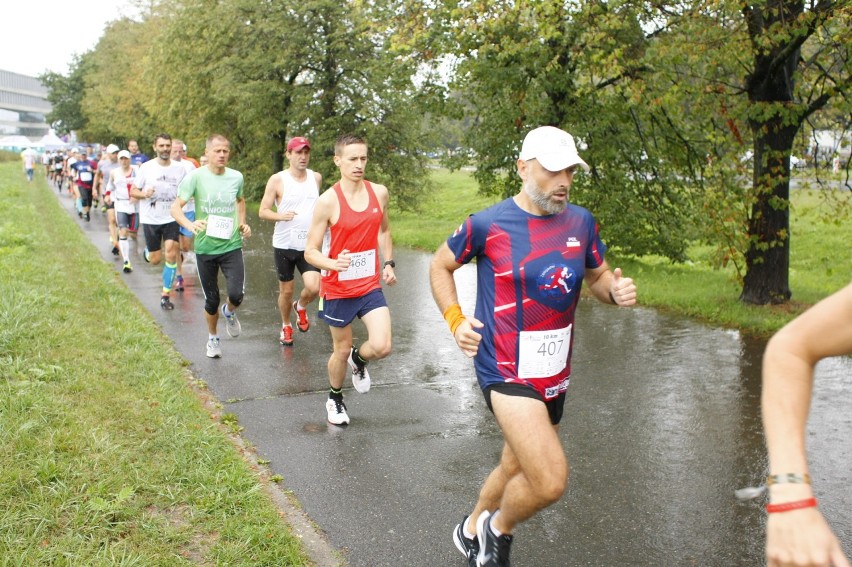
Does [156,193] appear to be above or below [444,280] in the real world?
below

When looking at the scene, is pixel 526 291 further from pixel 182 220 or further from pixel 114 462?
pixel 182 220

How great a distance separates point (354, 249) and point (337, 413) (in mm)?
1209

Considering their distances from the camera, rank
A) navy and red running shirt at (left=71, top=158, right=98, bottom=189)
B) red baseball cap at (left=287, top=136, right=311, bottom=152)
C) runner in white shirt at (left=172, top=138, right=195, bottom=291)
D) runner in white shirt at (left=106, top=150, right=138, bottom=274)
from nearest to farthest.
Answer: red baseball cap at (left=287, top=136, right=311, bottom=152)
runner in white shirt at (left=172, top=138, right=195, bottom=291)
runner in white shirt at (left=106, top=150, right=138, bottom=274)
navy and red running shirt at (left=71, top=158, right=98, bottom=189)

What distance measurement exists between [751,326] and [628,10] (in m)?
3.94

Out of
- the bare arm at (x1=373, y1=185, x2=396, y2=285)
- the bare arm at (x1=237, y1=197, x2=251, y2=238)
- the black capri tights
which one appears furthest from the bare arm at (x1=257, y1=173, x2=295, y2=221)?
the bare arm at (x1=373, y1=185, x2=396, y2=285)

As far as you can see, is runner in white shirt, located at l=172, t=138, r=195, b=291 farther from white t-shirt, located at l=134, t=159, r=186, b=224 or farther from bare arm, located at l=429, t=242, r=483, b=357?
bare arm, located at l=429, t=242, r=483, b=357

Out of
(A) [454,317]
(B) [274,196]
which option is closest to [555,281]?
(A) [454,317]

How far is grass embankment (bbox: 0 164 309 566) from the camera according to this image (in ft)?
13.1

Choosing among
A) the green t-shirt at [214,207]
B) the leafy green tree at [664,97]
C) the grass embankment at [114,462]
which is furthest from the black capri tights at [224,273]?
the leafy green tree at [664,97]

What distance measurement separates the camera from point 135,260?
51.5ft

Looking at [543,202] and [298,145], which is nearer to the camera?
[543,202]

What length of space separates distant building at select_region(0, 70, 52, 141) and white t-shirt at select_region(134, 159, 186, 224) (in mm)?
172098

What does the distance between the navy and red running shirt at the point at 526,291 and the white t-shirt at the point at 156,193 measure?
835cm

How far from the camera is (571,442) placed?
596 cm
